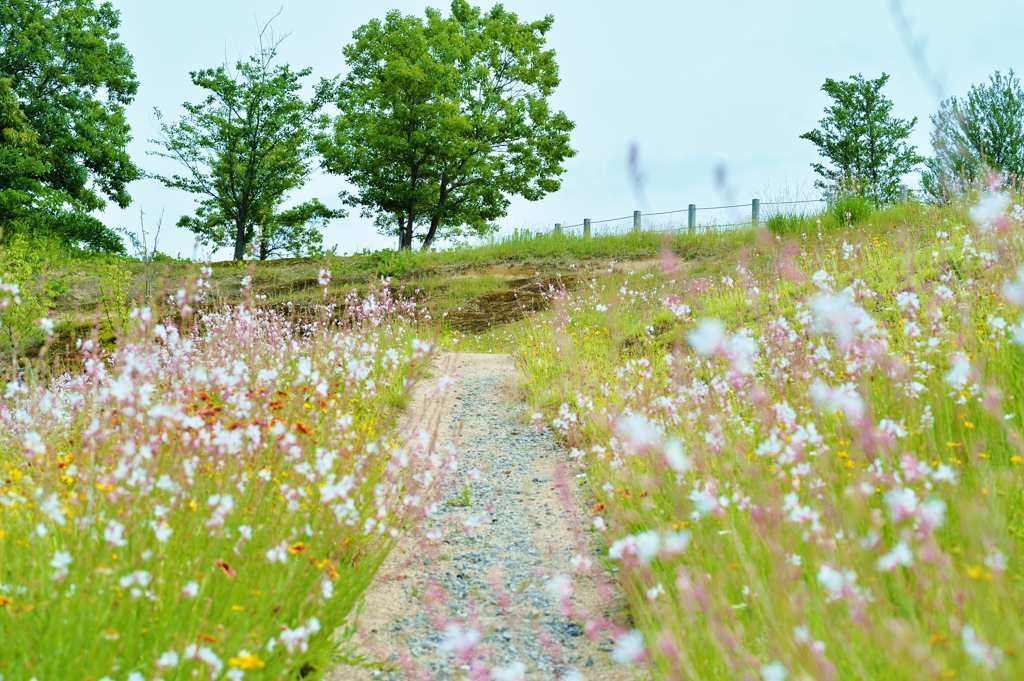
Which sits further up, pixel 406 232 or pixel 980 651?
pixel 406 232

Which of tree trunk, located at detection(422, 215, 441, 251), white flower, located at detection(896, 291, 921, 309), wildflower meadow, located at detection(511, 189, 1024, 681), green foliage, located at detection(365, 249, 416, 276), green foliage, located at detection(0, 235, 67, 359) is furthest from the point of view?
tree trunk, located at detection(422, 215, 441, 251)

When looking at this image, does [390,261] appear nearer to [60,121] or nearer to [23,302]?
[23,302]

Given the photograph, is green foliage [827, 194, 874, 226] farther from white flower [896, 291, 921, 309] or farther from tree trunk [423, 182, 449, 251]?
tree trunk [423, 182, 449, 251]

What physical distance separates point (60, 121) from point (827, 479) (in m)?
29.3

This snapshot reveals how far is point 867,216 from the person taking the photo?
15586 mm

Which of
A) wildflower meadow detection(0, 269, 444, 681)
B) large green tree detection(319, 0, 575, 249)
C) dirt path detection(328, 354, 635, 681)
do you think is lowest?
dirt path detection(328, 354, 635, 681)

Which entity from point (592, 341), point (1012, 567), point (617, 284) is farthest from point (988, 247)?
point (617, 284)

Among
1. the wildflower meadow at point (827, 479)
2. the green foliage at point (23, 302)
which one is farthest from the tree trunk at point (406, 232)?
the wildflower meadow at point (827, 479)

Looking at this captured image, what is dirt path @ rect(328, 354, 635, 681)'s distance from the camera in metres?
3.97

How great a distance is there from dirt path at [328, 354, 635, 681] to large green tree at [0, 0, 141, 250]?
905 inches

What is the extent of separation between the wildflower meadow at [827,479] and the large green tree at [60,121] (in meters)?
22.1

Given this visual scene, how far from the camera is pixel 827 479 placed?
11.4 ft

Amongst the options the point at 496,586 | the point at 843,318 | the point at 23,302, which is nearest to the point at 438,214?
the point at 23,302

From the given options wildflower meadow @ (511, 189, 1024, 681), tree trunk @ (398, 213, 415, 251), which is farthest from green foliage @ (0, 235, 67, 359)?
tree trunk @ (398, 213, 415, 251)
